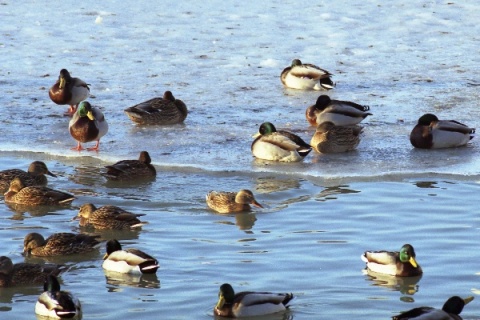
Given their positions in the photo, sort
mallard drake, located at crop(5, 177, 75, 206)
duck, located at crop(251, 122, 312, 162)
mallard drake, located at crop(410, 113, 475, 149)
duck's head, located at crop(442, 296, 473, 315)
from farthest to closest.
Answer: mallard drake, located at crop(410, 113, 475, 149), duck, located at crop(251, 122, 312, 162), mallard drake, located at crop(5, 177, 75, 206), duck's head, located at crop(442, 296, 473, 315)

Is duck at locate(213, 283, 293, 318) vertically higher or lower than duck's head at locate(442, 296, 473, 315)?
lower

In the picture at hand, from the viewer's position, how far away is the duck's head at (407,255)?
31.2ft

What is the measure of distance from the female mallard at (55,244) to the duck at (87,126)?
11.7 ft

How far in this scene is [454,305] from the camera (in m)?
8.41

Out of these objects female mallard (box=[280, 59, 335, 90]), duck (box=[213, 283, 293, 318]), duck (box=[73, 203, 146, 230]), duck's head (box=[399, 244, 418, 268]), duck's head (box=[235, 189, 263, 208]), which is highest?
female mallard (box=[280, 59, 335, 90])

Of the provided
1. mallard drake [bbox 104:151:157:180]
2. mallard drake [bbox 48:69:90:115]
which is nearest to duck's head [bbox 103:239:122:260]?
mallard drake [bbox 104:151:157:180]

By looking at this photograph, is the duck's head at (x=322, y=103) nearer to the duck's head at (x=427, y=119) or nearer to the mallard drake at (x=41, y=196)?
the duck's head at (x=427, y=119)

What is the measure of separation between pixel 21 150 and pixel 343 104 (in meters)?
4.33

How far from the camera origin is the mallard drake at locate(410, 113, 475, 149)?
13.9 metres

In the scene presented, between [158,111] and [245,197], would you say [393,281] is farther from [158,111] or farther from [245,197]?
[158,111]

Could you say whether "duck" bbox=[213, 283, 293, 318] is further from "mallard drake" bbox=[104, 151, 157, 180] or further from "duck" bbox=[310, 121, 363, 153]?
"duck" bbox=[310, 121, 363, 153]

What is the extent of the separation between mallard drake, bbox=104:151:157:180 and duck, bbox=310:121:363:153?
231 cm

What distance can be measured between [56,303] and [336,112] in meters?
7.48

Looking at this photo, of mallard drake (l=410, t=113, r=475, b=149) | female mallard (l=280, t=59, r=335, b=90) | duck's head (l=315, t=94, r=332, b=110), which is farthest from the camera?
female mallard (l=280, t=59, r=335, b=90)
